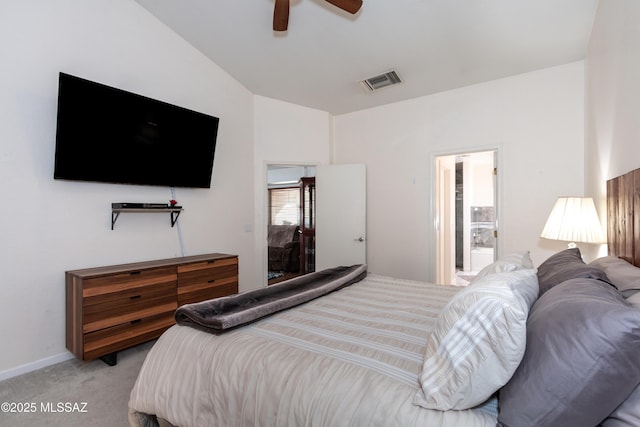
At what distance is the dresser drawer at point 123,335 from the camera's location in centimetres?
231

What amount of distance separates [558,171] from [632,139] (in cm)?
180

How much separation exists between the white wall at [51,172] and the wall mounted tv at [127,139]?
163 millimetres

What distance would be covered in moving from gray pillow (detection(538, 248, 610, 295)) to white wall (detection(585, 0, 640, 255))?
0.55 meters

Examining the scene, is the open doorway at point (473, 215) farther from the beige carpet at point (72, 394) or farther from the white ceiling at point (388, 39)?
the beige carpet at point (72, 394)

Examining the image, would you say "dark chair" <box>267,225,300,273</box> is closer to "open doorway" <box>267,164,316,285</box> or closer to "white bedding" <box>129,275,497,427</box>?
"open doorway" <box>267,164,316,285</box>

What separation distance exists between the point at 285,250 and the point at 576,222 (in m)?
4.44

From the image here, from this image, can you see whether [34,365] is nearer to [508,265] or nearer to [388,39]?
[508,265]

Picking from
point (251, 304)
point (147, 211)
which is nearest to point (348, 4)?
point (251, 304)

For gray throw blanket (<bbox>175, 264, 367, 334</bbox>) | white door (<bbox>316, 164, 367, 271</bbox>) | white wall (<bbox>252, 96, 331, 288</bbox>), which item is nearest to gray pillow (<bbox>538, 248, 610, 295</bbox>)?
gray throw blanket (<bbox>175, 264, 367, 334</bbox>)

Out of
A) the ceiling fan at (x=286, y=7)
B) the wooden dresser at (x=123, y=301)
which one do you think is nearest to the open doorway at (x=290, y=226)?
the wooden dresser at (x=123, y=301)

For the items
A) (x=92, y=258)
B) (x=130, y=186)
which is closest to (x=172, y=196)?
(x=130, y=186)

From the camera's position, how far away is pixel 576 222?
238 cm

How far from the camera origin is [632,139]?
1.65m

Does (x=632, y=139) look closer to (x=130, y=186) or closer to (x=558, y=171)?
(x=558, y=171)
